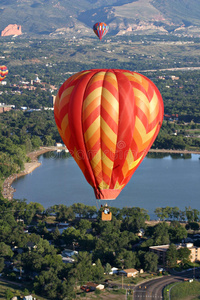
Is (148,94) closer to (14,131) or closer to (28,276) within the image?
(28,276)

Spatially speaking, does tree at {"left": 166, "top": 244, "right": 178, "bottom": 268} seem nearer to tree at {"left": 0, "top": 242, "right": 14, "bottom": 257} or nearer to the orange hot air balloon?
tree at {"left": 0, "top": 242, "right": 14, "bottom": 257}

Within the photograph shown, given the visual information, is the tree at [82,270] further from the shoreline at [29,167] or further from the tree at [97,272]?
the shoreline at [29,167]

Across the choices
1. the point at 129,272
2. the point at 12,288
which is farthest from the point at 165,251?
the point at 12,288

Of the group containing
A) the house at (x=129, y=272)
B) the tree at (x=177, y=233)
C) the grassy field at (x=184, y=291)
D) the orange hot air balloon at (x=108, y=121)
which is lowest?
the grassy field at (x=184, y=291)

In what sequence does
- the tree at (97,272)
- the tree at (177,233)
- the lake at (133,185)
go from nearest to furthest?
the tree at (97,272) < the tree at (177,233) < the lake at (133,185)

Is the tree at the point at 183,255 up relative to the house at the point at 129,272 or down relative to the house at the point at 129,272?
up

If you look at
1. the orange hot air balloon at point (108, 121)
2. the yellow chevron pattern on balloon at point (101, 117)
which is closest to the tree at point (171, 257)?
the orange hot air balloon at point (108, 121)

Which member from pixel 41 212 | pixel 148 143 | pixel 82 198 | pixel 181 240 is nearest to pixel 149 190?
pixel 82 198
